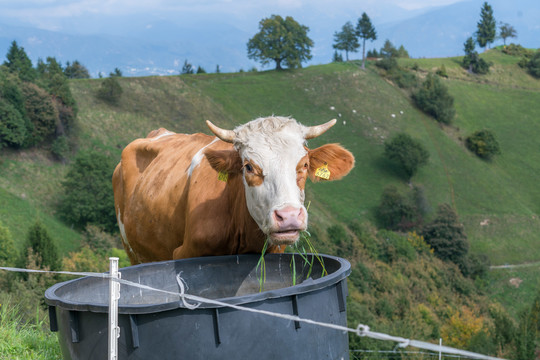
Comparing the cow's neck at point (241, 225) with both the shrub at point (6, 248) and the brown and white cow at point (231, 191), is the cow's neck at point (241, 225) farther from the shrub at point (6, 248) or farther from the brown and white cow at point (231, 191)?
the shrub at point (6, 248)

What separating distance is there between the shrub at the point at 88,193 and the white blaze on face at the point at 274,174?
173ft

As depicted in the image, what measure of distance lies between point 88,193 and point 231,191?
5447cm

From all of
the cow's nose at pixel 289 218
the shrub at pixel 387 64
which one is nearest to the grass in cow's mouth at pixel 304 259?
the cow's nose at pixel 289 218

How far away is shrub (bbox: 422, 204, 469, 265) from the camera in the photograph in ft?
221

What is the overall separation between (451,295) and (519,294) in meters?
6.74

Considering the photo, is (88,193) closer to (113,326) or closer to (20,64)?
(20,64)

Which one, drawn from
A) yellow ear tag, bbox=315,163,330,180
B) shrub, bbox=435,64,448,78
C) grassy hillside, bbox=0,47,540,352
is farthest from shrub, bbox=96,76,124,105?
yellow ear tag, bbox=315,163,330,180

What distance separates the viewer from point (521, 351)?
35.3 meters

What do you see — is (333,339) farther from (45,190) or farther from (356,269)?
(45,190)

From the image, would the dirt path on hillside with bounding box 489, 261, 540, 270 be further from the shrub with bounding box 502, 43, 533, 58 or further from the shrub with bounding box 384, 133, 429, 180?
the shrub with bounding box 502, 43, 533, 58

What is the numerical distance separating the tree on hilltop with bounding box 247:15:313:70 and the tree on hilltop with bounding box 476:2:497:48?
165 ft

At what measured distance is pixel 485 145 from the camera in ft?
278

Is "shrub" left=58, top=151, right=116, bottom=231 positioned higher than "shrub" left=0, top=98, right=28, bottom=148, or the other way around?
"shrub" left=0, top=98, right=28, bottom=148

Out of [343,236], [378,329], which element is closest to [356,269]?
[343,236]
